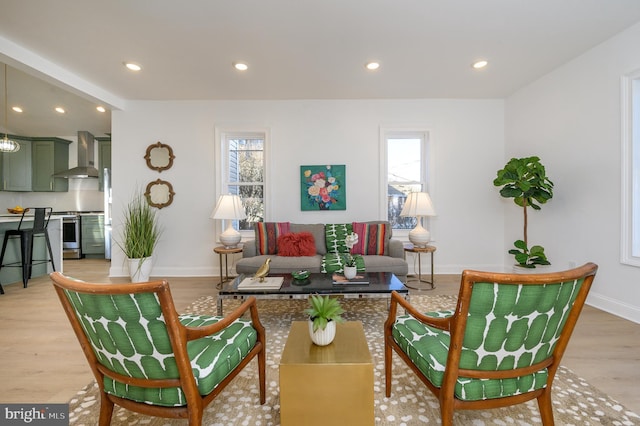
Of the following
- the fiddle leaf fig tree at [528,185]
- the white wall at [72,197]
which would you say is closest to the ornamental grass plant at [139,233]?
the white wall at [72,197]

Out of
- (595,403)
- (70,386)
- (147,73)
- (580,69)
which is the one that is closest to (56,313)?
(70,386)

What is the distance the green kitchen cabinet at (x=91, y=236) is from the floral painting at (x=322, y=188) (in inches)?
183

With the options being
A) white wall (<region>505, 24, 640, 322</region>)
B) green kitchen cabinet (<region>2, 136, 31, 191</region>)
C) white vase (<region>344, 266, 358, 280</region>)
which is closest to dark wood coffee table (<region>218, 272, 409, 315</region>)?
white vase (<region>344, 266, 358, 280</region>)

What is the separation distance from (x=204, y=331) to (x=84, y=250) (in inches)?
257

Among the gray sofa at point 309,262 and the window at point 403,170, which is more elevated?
the window at point 403,170

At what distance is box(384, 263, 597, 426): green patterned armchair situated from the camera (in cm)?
102

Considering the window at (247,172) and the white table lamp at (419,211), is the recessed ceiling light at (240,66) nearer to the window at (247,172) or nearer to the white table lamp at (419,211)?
the window at (247,172)

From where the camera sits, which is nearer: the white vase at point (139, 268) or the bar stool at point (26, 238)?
the bar stool at point (26, 238)

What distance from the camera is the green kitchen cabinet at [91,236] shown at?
19.6 ft

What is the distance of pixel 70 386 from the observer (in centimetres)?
176

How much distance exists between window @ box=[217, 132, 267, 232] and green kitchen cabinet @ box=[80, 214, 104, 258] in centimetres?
355

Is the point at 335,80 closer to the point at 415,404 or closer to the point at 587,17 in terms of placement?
the point at 587,17

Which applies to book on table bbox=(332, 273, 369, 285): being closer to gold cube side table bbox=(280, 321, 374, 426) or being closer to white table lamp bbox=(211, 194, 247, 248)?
gold cube side table bbox=(280, 321, 374, 426)

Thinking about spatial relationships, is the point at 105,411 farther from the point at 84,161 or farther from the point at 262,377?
the point at 84,161
